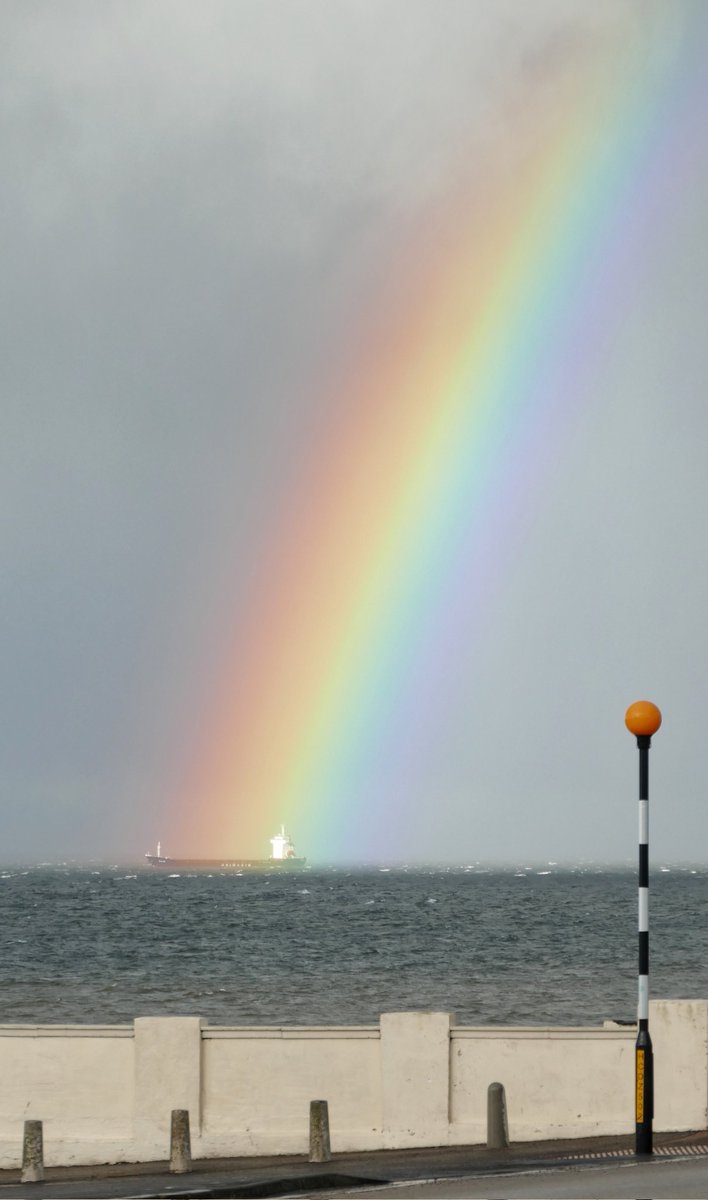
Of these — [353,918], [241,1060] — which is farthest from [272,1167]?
[353,918]

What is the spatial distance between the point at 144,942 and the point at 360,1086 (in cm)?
8001

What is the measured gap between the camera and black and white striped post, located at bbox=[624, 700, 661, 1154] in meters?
16.8

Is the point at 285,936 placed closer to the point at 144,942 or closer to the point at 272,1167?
the point at 144,942

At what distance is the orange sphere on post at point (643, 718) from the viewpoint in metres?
18.0

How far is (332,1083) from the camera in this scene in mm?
18188

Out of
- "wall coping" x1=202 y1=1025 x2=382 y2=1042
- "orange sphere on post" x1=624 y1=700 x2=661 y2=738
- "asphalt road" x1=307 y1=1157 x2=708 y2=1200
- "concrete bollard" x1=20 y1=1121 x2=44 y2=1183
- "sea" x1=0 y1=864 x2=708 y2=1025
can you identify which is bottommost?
"sea" x1=0 y1=864 x2=708 y2=1025

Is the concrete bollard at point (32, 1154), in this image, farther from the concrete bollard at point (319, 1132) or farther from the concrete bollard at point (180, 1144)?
the concrete bollard at point (319, 1132)

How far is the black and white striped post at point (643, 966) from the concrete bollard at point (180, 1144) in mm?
4830

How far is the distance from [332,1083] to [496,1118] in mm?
2026

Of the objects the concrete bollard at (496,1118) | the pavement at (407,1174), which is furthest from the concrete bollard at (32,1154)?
the concrete bollard at (496,1118)

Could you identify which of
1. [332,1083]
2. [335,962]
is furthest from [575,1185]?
[335,962]

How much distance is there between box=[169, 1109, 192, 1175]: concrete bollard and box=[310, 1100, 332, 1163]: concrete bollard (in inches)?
53.3

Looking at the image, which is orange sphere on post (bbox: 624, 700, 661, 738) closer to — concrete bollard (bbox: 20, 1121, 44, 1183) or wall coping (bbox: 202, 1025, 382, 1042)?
wall coping (bbox: 202, 1025, 382, 1042)

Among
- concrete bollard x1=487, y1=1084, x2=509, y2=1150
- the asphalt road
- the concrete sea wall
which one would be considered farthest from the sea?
the asphalt road
